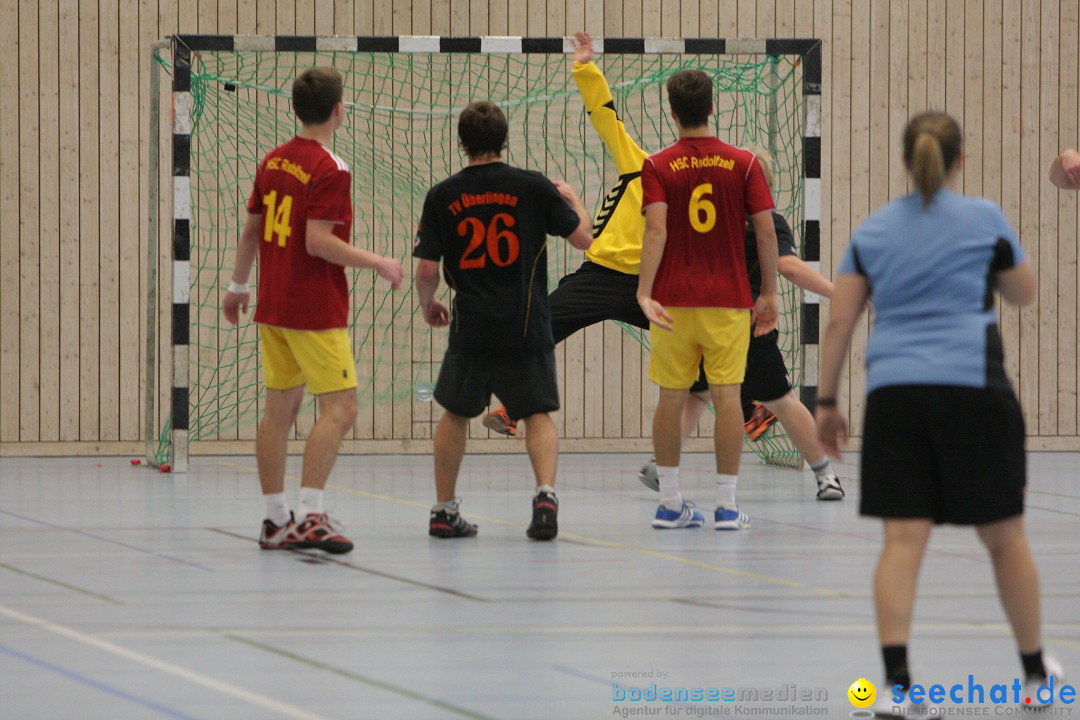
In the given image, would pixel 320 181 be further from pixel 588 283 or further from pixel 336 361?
pixel 588 283

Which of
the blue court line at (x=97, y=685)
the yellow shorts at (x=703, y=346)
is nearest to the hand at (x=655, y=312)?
the yellow shorts at (x=703, y=346)

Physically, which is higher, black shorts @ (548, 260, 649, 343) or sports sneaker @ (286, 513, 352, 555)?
black shorts @ (548, 260, 649, 343)

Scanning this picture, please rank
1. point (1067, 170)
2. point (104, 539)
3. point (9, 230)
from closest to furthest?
point (1067, 170)
point (104, 539)
point (9, 230)

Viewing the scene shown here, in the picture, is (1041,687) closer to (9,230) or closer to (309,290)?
(309,290)

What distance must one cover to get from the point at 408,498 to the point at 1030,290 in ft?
16.0

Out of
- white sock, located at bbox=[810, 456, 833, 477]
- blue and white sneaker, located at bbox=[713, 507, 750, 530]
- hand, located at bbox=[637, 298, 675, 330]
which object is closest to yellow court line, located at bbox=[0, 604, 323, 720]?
hand, located at bbox=[637, 298, 675, 330]

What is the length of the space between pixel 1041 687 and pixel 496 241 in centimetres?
315

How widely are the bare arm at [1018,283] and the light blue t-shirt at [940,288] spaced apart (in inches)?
0.7

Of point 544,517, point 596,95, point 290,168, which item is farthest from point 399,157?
point 544,517

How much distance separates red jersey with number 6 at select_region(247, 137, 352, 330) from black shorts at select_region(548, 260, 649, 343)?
2.37m

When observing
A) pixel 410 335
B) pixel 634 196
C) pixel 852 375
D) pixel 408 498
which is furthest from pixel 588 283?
pixel 852 375

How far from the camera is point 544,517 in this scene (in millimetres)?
5996

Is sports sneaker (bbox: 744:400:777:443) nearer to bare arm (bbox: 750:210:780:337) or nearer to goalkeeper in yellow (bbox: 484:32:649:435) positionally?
goalkeeper in yellow (bbox: 484:32:649:435)

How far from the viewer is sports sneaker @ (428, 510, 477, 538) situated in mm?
6109
